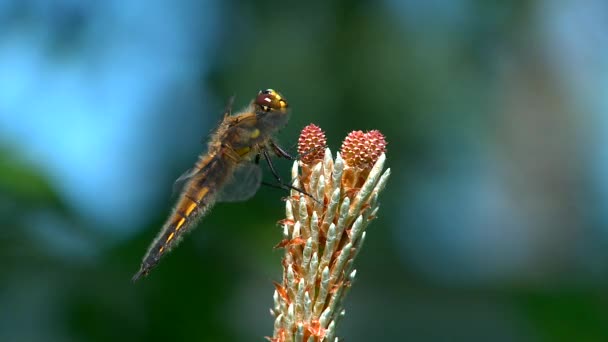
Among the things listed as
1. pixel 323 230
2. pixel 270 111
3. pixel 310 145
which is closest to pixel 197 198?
pixel 270 111

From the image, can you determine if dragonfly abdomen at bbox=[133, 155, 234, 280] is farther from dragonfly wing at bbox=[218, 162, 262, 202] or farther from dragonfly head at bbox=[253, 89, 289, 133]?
dragonfly head at bbox=[253, 89, 289, 133]

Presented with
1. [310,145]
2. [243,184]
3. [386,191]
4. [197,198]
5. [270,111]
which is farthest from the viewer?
[386,191]

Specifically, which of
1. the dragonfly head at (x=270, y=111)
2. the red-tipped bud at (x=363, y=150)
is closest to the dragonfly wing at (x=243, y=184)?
the dragonfly head at (x=270, y=111)

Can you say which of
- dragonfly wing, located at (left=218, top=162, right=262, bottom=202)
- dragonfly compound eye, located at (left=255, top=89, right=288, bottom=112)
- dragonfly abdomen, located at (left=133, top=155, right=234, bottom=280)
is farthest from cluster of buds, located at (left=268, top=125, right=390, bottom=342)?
dragonfly compound eye, located at (left=255, top=89, right=288, bottom=112)

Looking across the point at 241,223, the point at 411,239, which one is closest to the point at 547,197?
the point at 411,239

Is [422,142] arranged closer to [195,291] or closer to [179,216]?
[195,291]

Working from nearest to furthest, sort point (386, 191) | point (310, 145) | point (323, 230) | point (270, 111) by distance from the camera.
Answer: point (323, 230), point (310, 145), point (270, 111), point (386, 191)

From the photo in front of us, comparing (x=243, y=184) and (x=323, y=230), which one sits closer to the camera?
(x=323, y=230)

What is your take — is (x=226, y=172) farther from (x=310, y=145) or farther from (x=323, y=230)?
(x=323, y=230)
